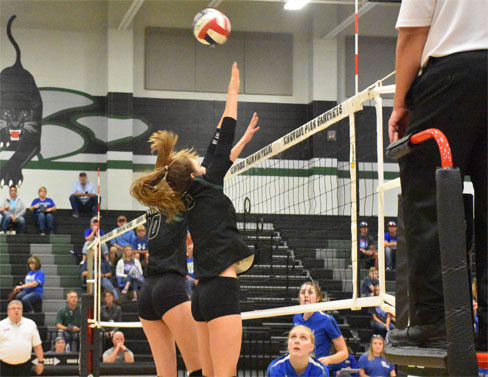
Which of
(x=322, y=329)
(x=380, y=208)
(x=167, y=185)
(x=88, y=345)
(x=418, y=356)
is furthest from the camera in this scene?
(x=88, y=345)

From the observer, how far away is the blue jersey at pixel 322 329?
7176 millimetres

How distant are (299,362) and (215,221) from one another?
2.24 metres

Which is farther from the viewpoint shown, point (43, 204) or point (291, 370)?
point (43, 204)

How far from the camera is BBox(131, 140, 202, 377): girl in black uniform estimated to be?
472 cm

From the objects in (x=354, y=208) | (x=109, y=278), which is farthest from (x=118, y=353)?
(x=354, y=208)

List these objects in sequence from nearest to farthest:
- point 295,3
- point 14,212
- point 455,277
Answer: point 455,277
point 295,3
point 14,212

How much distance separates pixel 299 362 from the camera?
600 cm

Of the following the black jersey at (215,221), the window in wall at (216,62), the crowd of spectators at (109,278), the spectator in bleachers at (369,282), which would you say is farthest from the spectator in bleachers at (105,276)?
the black jersey at (215,221)

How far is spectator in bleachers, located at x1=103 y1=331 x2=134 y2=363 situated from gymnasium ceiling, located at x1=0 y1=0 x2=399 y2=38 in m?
9.88

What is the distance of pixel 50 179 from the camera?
20.5m

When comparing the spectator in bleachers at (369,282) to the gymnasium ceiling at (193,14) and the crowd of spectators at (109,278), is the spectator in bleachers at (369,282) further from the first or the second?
the gymnasium ceiling at (193,14)

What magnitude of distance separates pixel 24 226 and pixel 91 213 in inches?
69.9

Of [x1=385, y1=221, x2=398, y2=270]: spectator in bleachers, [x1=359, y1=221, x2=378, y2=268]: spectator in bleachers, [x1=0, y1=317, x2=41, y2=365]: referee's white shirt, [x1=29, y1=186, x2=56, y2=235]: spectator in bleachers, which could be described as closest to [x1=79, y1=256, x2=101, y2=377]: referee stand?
[x1=0, y1=317, x2=41, y2=365]: referee's white shirt

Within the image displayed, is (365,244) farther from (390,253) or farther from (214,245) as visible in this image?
(214,245)
